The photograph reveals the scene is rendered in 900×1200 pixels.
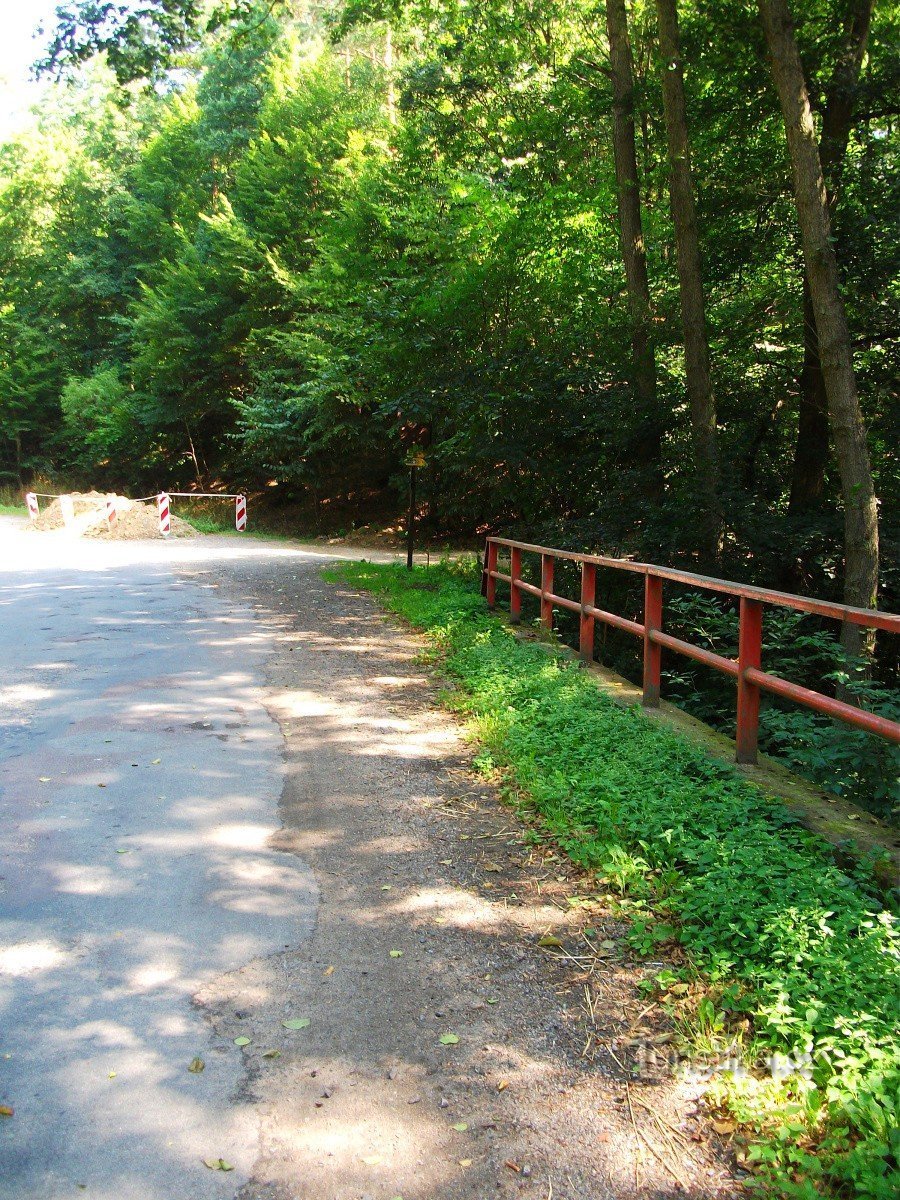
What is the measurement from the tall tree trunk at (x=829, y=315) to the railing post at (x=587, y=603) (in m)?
3.29

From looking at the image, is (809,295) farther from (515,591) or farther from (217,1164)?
(217,1164)

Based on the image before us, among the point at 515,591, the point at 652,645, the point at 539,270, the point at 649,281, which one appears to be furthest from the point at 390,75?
the point at 652,645

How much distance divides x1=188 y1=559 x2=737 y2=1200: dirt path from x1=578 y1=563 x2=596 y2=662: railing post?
2.98 m

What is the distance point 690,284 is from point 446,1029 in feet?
37.2

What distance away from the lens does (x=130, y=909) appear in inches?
163

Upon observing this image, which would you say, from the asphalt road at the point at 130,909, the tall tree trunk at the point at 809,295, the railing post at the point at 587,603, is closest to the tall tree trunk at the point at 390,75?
the tall tree trunk at the point at 809,295

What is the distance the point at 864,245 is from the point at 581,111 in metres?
5.86

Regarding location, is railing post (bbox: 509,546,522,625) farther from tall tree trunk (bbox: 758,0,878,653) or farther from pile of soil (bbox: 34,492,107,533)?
pile of soil (bbox: 34,492,107,533)

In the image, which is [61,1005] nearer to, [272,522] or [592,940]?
[592,940]

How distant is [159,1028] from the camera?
326 centimetres

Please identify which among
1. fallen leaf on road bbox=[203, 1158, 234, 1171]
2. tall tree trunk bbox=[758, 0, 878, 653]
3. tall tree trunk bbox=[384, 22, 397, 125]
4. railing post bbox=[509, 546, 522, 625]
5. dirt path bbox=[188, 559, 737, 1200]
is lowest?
dirt path bbox=[188, 559, 737, 1200]

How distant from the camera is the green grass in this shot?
2.62 meters

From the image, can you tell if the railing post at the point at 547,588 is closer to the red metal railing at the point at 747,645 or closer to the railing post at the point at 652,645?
the red metal railing at the point at 747,645

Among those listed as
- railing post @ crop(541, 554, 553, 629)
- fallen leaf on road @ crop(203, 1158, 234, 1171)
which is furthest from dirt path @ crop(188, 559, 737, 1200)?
railing post @ crop(541, 554, 553, 629)
